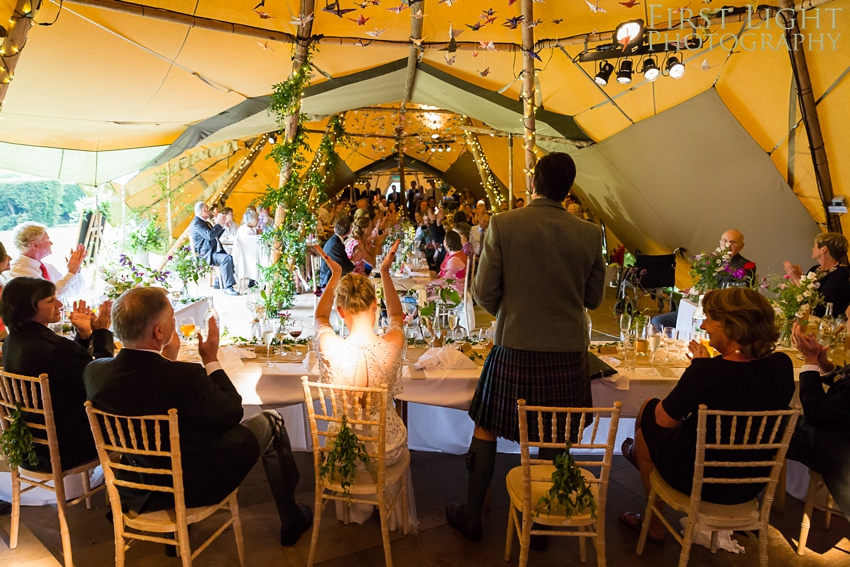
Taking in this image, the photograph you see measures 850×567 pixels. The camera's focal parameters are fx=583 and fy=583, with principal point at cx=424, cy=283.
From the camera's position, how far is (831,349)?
3332mm

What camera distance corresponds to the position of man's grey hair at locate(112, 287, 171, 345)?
2086mm

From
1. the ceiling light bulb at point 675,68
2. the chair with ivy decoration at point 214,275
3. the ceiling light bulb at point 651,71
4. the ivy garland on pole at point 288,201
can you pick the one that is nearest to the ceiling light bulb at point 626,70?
the ceiling light bulb at point 651,71

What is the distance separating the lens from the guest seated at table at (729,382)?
84.5 inches

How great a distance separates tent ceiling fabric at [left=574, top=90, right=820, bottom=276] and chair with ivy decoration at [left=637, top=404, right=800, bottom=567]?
4111 mm

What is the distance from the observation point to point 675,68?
4887 millimetres

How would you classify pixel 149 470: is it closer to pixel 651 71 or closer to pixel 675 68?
pixel 651 71

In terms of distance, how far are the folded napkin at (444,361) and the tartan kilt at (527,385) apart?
1.23ft

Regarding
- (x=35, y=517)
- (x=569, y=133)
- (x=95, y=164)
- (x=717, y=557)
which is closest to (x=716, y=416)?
(x=717, y=557)

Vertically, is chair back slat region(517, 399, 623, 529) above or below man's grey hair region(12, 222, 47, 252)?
below

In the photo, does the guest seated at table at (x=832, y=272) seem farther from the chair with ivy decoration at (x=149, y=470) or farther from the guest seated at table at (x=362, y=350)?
the chair with ivy decoration at (x=149, y=470)

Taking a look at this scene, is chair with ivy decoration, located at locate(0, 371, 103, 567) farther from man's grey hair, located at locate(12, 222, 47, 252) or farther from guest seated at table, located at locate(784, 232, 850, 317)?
guest seated at table, located at locate(784, 232, 850, 317)

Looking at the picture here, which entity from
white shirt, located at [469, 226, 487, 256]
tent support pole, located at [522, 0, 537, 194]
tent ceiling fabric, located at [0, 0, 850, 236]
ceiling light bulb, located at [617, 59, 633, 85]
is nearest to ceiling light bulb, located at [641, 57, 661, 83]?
ceiling light bulb, located at [617, 59, 633, 85]

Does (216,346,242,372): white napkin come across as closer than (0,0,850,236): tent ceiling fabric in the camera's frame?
Yes

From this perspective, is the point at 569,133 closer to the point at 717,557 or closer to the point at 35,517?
the point at 717,557
